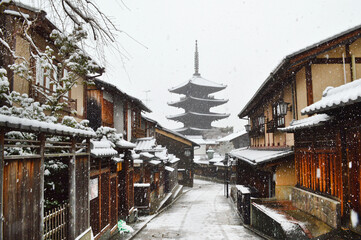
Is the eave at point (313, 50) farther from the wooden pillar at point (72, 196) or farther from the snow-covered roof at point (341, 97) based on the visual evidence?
the wooden pillar at point (72, 196)

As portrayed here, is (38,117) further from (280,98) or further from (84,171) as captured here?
(280,98)

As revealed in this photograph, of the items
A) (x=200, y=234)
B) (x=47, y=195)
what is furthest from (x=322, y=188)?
(x=47, y=195)

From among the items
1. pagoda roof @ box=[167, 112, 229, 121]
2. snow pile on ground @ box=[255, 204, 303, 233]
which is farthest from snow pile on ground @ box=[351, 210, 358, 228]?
pagoda roof @ box=[167, 112, 229, 121]

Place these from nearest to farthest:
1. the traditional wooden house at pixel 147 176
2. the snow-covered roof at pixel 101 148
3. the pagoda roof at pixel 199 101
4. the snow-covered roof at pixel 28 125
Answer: the snow-covered roof at pixel 28 125, the snow-covered roof at pixel 101 148, the traditional wooden house at pixel 147 176, the pagoda roof at pixel 199 101

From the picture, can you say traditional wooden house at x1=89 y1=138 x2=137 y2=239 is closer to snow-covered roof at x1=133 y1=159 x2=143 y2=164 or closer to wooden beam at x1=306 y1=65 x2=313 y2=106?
snow-covered roof at x1=133 y1=159 x2=143 y2=164

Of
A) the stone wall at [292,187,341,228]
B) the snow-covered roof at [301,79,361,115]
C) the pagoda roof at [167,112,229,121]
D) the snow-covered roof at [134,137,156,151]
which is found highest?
the pagoda roof at [167,112,229,121]

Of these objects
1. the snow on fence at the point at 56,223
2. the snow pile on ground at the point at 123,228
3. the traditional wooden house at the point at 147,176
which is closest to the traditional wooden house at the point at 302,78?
the snow pile on ground at the point at 123,228

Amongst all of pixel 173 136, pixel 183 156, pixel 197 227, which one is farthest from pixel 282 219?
pixel 183 156

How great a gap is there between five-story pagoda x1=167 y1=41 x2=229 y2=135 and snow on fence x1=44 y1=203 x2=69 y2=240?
51990mm

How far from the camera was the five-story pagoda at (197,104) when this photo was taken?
5941 cm

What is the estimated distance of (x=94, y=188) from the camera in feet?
34.0

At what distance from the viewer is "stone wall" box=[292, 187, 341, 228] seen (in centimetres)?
791

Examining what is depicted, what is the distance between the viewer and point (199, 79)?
204 feet

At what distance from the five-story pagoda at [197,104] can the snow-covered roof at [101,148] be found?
4791cm
